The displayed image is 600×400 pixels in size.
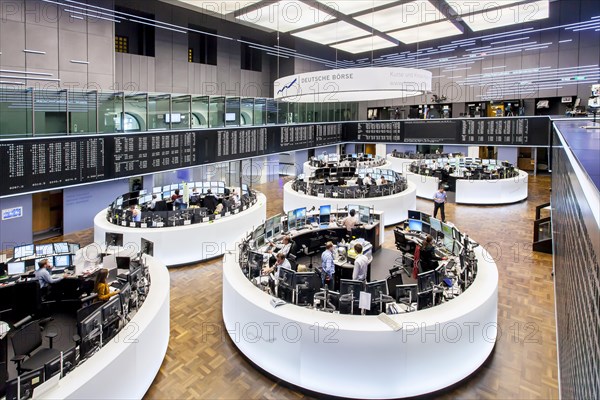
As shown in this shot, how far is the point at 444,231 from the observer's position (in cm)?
786

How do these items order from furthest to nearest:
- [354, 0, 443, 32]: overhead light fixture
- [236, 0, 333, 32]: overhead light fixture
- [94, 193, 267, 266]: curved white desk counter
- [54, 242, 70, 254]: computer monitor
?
[354, 0, 443, 32]: overhead light fixture, [236, 0, 333, 32]: overhead light fixture, [94, 193, 267, 266]: curved white desk counter, [54, 242, 70, 254]: computer monitor

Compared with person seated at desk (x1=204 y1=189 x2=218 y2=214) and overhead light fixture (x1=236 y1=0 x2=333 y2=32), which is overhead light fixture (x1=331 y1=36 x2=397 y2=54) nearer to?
overhead light fixture (x1=236 y1=0 x2=333 y2=32)

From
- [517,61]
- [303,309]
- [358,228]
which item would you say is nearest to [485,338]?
[303,309]

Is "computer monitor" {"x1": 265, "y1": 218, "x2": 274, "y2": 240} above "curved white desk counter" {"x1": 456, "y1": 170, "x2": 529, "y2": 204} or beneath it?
beneath

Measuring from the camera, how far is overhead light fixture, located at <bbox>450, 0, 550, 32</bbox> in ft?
50.2

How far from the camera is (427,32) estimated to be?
62.5 feet

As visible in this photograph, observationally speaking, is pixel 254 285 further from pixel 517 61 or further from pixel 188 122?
pixel 517 61

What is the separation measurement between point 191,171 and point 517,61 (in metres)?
16.2

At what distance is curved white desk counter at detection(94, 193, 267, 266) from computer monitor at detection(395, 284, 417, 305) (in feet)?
13.8

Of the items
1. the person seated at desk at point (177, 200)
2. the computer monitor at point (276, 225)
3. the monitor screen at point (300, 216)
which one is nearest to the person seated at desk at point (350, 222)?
the monitor screen at point (300, 216)

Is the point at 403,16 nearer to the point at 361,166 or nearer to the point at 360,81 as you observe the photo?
the point at 361,166

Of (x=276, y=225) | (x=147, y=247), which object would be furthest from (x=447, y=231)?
(x=147, y=247)

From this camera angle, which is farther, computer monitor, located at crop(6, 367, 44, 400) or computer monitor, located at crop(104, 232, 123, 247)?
computer monitor, located at crop(104, 232, 123, 247)

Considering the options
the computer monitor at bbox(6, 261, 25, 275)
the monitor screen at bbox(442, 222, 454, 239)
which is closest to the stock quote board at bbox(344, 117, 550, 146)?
the monitor screen at bbox(442, 222, 454, 239)
